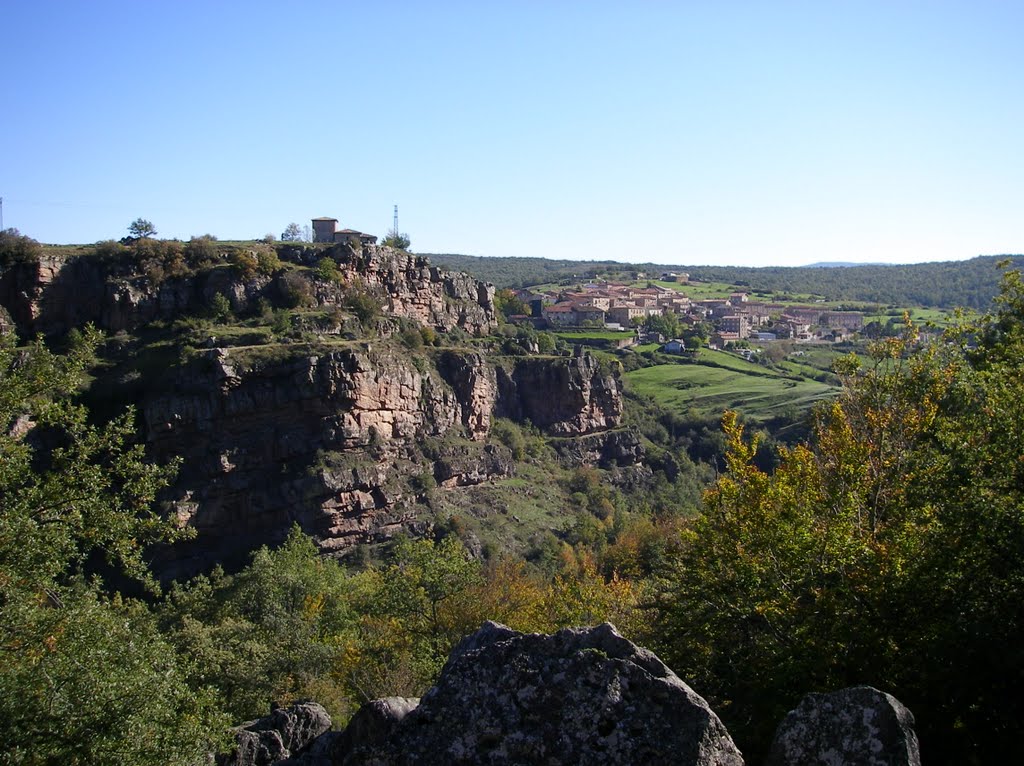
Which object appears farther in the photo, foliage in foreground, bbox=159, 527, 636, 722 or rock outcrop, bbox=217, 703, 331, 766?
foliage in foreground, bbox=159, 527, 636, 722

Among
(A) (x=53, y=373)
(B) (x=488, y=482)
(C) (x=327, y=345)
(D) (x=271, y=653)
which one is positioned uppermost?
(A) (x=53, y=373)

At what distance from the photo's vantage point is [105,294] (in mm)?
65812

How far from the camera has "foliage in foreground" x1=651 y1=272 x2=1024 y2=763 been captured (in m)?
7.85

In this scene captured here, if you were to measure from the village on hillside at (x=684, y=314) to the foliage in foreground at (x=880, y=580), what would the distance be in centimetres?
9999

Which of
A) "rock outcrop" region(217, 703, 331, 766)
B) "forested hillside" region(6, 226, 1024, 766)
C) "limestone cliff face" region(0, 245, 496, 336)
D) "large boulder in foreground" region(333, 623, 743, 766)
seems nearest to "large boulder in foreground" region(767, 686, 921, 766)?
"large boulder in foreground" region(333, 623, 743, 766)

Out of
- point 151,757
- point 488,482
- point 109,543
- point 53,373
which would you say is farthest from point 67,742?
point 488,482

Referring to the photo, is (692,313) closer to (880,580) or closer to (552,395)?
(552,395)

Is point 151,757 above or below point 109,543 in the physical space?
below

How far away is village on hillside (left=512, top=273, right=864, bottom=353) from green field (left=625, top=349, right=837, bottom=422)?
964 cm

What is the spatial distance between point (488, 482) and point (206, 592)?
34.8m

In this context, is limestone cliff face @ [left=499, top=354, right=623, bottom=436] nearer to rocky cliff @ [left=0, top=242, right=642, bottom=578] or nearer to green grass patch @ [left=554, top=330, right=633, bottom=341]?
rocky cliff @ [left=0, top=242, right=642, bottom=578]

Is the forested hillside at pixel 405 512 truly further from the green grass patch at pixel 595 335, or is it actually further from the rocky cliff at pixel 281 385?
the green grass patch at pixel 595 335

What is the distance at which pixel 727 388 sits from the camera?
95062 mm

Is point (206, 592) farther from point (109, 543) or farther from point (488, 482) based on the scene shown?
point (488, 482)
